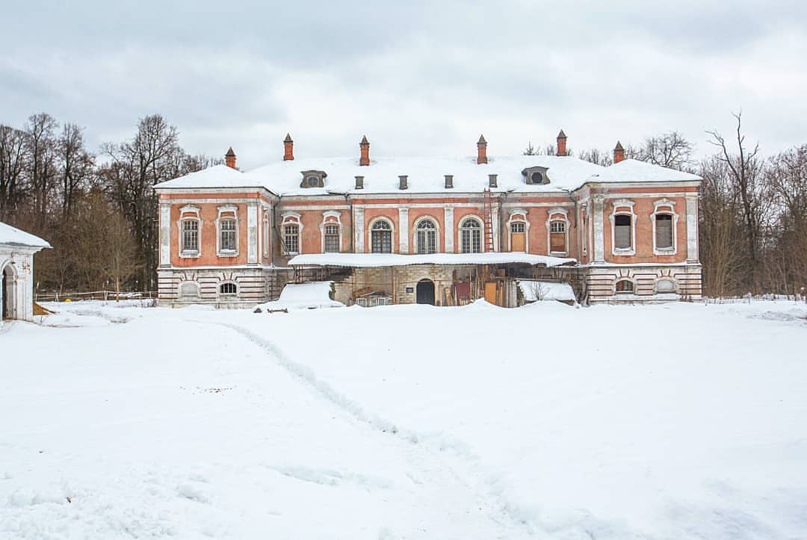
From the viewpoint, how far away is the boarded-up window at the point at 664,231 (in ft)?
99.6

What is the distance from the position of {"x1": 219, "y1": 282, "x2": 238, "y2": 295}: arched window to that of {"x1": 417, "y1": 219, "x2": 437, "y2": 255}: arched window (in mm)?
9007

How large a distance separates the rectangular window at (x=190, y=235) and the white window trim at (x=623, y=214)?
63.2 feet

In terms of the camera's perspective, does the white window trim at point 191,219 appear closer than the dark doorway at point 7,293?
No

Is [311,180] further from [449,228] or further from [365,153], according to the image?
[449,228]

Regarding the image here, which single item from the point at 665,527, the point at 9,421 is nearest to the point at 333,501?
the point at 665,527

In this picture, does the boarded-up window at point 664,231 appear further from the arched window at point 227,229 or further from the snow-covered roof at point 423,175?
the arched window at point 227,229

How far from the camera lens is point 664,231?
99.7ft

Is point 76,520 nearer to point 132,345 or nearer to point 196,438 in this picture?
point 196,438

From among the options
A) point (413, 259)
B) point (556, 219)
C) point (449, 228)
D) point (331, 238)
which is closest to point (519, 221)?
point (556, 219)

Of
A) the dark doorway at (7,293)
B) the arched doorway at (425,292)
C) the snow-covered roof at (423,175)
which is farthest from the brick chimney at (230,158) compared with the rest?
the dark doorway at (7,293)

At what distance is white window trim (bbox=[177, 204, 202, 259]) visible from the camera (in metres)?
31.0

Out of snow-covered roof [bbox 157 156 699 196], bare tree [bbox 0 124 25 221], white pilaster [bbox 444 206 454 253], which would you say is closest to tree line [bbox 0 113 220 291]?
bare tree [bbox 0 124 25 221]

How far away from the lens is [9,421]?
27.6 feet

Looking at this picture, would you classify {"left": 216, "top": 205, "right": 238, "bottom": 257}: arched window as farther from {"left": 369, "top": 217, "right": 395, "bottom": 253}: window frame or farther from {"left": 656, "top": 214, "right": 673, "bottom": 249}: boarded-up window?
{"left": 656, "top": 214, "right": 673, "bottom": 249}: boarded-up window
